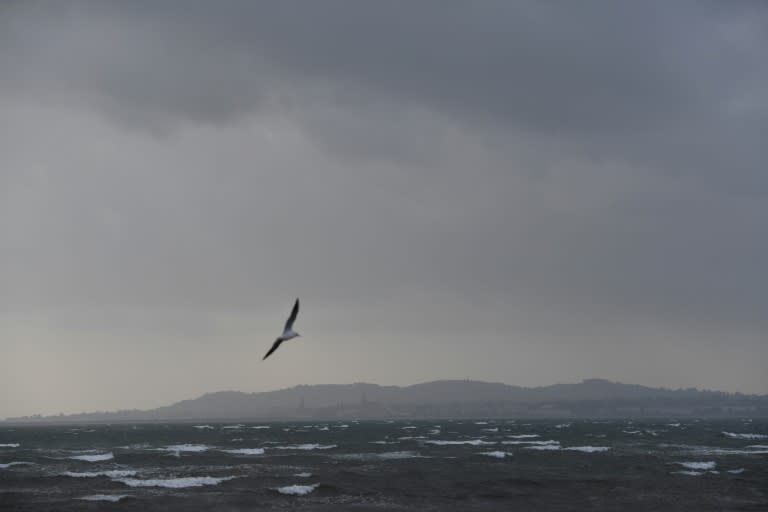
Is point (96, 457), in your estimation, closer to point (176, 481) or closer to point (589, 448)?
point (176, 481)

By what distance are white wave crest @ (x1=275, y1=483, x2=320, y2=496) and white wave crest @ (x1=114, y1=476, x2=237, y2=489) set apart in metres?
5.76

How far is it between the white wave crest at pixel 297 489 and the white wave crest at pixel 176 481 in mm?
5761

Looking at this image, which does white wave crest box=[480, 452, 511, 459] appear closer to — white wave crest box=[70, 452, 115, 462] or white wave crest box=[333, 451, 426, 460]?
white wave crest box=[333, 451, 426, 460]

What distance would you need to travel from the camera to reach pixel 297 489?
46406 mm

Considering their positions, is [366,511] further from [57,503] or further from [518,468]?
[518,468]

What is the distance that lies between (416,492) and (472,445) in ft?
154

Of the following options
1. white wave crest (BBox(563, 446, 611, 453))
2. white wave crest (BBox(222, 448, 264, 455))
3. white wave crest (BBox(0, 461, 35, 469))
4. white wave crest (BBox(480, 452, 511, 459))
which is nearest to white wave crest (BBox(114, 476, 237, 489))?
white wave crest (BBox(0, 461, 35, 469))

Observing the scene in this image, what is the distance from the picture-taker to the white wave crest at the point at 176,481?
4891cm

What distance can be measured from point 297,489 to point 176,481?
978 cm

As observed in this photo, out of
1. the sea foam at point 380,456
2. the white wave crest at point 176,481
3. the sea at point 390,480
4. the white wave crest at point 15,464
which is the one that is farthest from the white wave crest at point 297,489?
the white wave crest at point 15,464

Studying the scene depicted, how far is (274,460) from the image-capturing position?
68.5m

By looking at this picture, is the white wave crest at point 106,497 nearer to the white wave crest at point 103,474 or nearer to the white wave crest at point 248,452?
the white wave crest at point 103,474

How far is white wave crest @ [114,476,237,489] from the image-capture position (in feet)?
160

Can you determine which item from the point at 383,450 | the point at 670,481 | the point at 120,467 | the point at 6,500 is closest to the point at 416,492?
the point at 670,481
